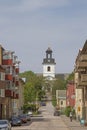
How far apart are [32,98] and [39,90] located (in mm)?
29333

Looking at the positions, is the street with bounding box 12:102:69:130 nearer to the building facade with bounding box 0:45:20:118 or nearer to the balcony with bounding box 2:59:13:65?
the building facade with bounding box 0:45:20:118

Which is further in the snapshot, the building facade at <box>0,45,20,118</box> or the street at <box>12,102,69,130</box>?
the building facade at <box>0,45,20,118</box>

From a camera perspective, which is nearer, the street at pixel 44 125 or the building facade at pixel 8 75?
the street at pixel 44 125

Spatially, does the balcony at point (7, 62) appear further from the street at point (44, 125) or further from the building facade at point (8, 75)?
the street at point (44, 125)

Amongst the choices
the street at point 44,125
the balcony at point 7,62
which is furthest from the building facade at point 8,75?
the street at point 44,125

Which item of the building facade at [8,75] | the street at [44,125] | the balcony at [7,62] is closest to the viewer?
the street at [44,125]

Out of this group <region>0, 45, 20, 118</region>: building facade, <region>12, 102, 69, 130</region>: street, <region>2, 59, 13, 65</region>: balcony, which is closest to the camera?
<region>12, 102, 69, 130</region>: street

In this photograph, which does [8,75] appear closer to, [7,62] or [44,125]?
[7,62]

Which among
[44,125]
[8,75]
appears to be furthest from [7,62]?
[44,125]

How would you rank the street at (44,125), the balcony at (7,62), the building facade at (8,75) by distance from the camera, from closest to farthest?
1. the street at (44,125)
2. the building facade at (8,75)
3. the balcony at (7,62)

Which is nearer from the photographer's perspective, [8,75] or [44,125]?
[44,125]

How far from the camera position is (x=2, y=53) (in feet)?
324

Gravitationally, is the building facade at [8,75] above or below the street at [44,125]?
above

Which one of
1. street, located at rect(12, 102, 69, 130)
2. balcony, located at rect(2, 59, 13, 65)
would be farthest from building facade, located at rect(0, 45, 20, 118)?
street, located at rect(12, 102, 69, 130)
